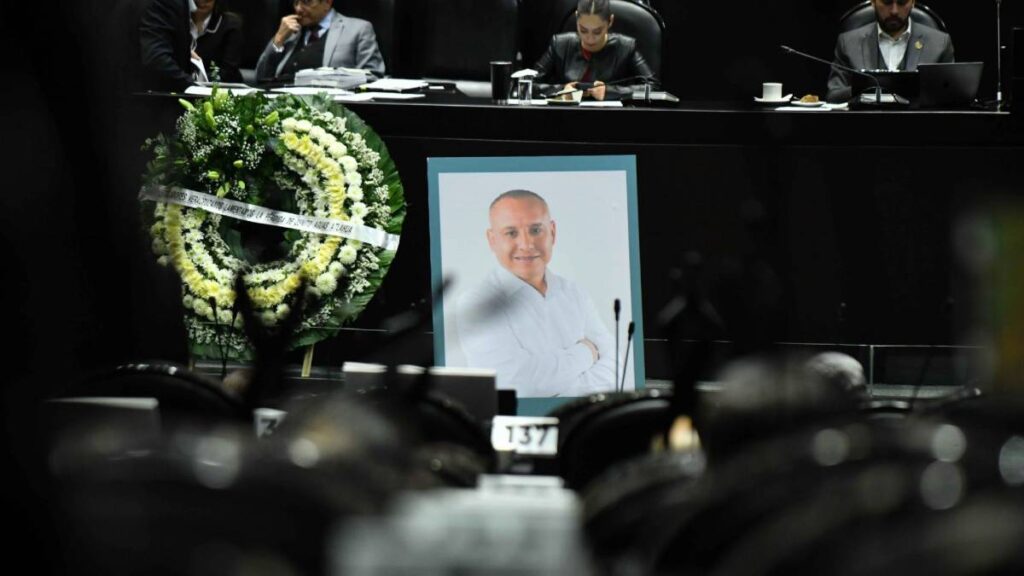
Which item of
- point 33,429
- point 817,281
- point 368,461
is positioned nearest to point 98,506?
point 368,461

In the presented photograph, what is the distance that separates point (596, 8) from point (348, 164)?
2.61 metres

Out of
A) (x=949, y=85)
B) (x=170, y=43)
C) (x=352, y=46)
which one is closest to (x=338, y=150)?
(x=170, y=43)

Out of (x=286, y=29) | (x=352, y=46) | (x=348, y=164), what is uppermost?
(x=286, y=29)

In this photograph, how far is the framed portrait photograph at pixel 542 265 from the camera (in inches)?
166

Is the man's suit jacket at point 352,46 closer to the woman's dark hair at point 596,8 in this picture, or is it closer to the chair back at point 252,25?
the woman's dark hair at point 596,8

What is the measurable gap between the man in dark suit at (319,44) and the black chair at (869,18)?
248 cm

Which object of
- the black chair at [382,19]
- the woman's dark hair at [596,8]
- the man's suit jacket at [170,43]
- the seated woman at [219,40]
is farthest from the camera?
the seated woman at [219,40]

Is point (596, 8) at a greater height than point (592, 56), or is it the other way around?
point (596, 8)

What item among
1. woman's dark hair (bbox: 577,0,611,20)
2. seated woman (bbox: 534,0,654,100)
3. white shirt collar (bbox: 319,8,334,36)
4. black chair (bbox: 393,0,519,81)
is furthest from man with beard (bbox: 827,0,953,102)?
white shirt collar (bbox: 319,8,334,36)

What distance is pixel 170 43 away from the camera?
251 inches

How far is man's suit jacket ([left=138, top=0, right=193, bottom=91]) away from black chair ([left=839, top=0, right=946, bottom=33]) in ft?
11.1

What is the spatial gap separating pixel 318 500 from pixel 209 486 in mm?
69

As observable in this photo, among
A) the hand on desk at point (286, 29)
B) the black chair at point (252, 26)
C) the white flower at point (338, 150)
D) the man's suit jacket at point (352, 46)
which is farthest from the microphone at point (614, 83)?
the black chair at point (252, 26)

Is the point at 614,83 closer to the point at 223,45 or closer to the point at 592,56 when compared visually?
the point at 592,56
